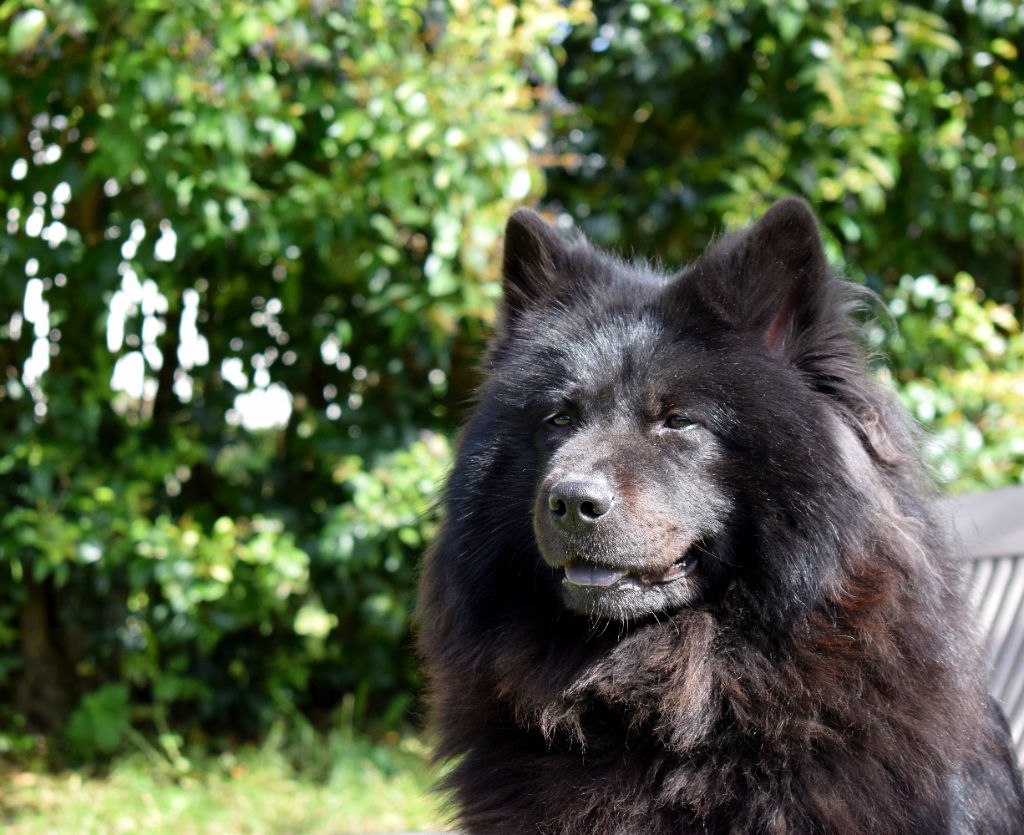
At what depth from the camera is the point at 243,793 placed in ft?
18.0

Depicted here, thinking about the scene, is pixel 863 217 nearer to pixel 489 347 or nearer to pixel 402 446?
pixel 402 446

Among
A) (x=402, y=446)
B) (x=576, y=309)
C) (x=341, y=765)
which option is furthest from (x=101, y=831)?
(x=576, y=309)

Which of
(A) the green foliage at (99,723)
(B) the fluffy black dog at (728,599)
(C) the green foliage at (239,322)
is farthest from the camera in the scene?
(A) the green foliage at (99,723)

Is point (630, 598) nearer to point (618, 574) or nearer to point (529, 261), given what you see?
point (618, 574)

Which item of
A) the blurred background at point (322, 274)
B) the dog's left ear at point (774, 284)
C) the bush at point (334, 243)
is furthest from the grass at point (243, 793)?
the dog's left ear at point (774, 284)

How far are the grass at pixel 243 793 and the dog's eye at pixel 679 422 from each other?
2649mm

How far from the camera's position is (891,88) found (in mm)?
5242

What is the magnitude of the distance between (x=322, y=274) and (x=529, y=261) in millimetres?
2643

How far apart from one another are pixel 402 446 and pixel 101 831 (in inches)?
88.9

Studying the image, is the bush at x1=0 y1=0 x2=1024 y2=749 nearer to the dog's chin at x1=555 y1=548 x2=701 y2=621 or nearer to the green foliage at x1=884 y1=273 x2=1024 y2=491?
the green foliage at x1=884 y1=273 x2=1024 y2=491

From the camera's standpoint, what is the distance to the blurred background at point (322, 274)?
4.91 meters

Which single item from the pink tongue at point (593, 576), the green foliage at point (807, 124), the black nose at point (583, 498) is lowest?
the green foliage at point (807, 124)

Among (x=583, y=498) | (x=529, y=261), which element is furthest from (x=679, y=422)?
(x=529, y=261)

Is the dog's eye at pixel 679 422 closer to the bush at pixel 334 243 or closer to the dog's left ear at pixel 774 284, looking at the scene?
the dog's left ear at pixel 774 284
